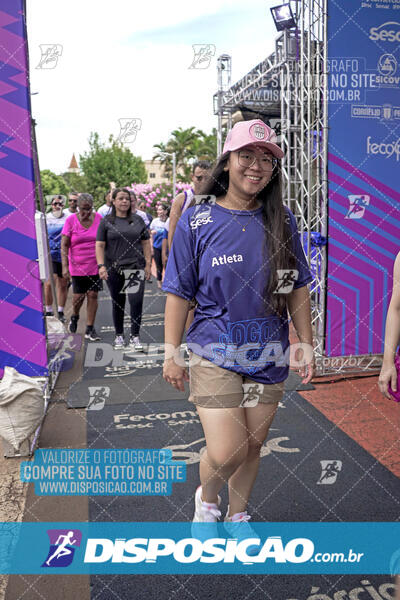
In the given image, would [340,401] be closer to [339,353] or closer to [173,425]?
[339,353]

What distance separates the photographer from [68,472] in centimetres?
358

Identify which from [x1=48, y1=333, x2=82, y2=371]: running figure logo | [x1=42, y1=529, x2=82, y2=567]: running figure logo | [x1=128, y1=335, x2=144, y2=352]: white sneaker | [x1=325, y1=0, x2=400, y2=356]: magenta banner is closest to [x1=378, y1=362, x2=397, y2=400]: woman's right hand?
[x1=42, y1=529, x2=82, y2=567]: running figure logo

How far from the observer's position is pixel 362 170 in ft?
17.1

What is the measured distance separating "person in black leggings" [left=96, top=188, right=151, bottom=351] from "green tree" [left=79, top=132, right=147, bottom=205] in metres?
34.6

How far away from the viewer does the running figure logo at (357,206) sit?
5.23 metres

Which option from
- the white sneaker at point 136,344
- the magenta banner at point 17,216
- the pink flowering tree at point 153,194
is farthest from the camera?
the pink flowering tree at point 153,194

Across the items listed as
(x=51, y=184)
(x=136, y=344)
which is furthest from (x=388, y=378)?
(x=51, y=184)

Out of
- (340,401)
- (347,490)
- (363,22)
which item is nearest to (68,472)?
(347,490)

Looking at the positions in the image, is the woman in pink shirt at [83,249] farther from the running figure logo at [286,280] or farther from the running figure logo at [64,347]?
the running figure logo at [286,280]

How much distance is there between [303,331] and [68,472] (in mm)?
1860

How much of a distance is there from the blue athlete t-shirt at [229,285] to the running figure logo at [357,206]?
300 centimetres

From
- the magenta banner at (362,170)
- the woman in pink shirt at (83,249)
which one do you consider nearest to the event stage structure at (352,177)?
the magenta banner at (362,170)

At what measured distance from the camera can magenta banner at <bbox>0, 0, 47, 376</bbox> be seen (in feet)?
13.7

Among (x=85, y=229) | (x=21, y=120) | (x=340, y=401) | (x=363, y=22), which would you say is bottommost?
(x=340, y=401)
